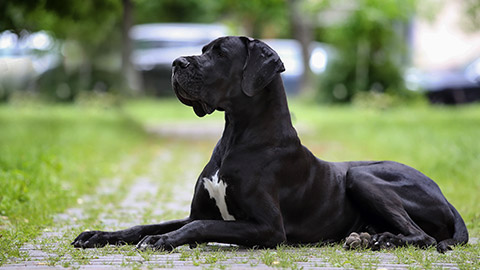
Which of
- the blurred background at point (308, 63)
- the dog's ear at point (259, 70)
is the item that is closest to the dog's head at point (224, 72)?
the dog's ear at point (259, 70)

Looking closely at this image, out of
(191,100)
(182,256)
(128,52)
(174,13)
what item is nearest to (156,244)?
(182,256)

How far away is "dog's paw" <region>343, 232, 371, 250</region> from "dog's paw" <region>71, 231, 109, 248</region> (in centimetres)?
169

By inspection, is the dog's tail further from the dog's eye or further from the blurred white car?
the blurred white car

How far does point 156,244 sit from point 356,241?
55.1 inches

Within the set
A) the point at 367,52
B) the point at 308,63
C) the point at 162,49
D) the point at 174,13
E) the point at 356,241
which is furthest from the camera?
the point at 174,13

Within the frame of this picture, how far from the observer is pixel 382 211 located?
486 cm

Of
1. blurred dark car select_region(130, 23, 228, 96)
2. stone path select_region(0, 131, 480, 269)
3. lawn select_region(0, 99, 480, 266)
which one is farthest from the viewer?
blurred dark car select_region(130, 23, 228, 96)

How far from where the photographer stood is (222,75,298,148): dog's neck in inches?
183

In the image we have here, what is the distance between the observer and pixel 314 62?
30797 mm

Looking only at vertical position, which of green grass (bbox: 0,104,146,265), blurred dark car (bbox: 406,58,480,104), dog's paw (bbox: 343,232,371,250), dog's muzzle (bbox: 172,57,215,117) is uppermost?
dog's muzzle (bbox: 172,57,215,117)

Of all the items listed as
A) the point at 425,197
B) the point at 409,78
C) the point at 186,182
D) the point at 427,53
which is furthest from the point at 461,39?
the point at 425,197

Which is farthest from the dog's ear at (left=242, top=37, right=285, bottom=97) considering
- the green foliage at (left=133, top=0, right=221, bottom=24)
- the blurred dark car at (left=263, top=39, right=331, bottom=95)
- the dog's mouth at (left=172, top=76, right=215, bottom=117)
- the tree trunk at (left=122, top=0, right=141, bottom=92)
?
the green foliage at (left=133, top=0, right=221, bottom=24)

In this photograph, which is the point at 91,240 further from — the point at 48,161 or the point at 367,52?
the point at 367,52

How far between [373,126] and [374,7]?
8206mm
